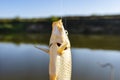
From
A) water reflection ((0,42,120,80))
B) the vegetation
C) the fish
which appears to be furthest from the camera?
the vegetation

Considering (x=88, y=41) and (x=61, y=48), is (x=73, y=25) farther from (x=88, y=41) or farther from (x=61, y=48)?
(x=61, y=48)

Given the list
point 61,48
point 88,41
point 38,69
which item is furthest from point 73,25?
point 61,48

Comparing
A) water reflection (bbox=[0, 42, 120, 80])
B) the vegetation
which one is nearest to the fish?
water reflection (bbox=[0, 42, 120, 80])

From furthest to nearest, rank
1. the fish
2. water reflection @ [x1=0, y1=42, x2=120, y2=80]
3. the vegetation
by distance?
the vegetation, water reflection @ [x1=0, y1=42, x2=120, y2=80], the fish

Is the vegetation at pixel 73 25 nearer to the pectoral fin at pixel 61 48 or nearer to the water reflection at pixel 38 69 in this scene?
the water reflection at pixel 38 69

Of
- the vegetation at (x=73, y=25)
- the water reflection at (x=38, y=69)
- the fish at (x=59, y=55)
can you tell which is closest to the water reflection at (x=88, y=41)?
the vegetation at (x=73, y=25)

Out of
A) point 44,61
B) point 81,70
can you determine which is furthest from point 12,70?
point 81,70

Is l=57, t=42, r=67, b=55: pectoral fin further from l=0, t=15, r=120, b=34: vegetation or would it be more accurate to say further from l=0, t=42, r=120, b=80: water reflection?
l=0, t=15, r=120, b=34: vegetation

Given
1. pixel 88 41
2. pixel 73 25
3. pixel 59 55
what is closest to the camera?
pixel 59 55

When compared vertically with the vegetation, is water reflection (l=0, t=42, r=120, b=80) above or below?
below

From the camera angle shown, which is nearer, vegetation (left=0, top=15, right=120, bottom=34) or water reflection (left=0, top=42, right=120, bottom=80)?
water reflection (left=0, top=42, right=120, bottom=80)

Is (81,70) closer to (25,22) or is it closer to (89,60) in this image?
(89,60)
